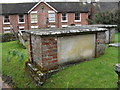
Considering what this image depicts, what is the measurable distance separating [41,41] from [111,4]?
31.5 m

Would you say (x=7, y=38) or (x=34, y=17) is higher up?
(x=34, y=17)

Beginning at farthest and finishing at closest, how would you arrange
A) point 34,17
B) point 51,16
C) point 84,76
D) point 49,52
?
point 51,16
point 34,17
point 49,52
point 84,76

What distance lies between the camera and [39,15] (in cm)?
2888

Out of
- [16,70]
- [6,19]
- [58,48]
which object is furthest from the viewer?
[6,19]

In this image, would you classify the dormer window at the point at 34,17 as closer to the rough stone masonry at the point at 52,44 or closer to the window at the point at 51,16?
the window at the point at 51,16

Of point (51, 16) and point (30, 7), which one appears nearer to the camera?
point (30, 7)

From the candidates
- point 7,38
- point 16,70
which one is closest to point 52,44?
point 16,70

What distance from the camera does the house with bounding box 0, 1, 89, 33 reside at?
2772 cm

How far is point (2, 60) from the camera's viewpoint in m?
9.64

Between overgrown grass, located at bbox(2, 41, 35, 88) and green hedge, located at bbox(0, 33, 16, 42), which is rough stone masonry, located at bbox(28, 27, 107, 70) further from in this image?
green hedge, located at bbox(0, 33, 16, 42)

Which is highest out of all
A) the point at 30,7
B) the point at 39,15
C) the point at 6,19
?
the point at 30,7

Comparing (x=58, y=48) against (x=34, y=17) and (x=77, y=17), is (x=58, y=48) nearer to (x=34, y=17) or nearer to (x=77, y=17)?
(x=34, y=17)

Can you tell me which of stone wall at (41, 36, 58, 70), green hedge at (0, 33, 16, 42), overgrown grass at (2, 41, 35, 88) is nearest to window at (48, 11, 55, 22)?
green hedge at (0, 33, 16, 42)

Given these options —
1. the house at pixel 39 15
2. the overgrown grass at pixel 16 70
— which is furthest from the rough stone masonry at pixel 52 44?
the house at pixel 39 15
